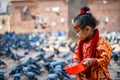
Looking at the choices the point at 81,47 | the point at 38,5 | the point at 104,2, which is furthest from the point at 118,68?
the point at 38,5

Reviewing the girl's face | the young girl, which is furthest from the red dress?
the girl's face

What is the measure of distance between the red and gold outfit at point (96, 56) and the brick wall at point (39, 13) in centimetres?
1904

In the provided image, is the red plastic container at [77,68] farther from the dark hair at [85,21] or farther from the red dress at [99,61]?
the dark hair at [85,21]

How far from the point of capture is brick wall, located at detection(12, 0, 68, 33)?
22.8 m

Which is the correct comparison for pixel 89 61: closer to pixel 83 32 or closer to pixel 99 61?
pixel 99 61

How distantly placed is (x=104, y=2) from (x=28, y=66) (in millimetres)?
16349

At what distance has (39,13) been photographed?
75.8ft

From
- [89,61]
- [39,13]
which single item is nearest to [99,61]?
[89,61]

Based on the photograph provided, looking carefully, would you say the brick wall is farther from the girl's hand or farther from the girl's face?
the girl's hand

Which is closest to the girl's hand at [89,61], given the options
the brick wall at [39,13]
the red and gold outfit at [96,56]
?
the red and gold outfit at [96,56]

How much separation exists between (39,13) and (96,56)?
19775 mm

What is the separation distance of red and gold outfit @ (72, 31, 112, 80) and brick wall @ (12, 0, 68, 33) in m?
19.0

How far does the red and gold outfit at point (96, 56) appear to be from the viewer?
345 cm

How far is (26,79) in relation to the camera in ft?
A: 19.4
